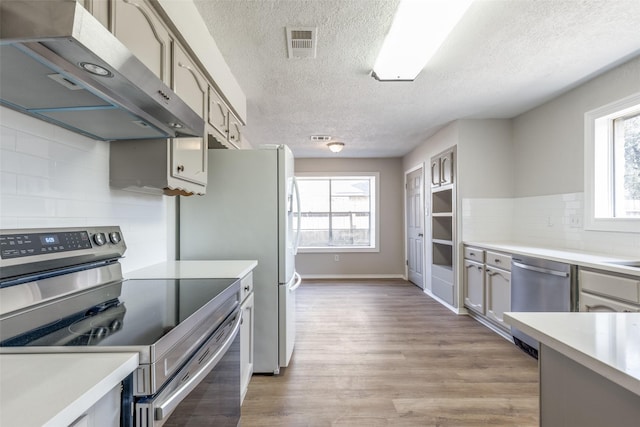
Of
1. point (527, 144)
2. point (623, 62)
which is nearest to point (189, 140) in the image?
point (623, 62)

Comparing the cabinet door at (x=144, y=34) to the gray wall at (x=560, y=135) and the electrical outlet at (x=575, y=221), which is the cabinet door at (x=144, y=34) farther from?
the electrical outlet at (x=575, y=221)

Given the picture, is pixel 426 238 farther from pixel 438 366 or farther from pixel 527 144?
pixel 438 366

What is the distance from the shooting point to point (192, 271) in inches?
67.0

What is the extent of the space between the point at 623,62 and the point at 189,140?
324 centimetres

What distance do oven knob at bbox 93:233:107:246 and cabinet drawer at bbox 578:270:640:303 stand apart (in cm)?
280

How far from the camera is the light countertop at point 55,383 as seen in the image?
0.48m

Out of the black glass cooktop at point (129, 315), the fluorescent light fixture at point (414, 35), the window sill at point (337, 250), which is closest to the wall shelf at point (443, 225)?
the window sill at point (337, 250)

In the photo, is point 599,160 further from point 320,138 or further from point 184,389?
point 184,389

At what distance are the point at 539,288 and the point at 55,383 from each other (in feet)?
9.58

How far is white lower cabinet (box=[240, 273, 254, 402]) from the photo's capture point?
179 cm

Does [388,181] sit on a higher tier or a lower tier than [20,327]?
higher

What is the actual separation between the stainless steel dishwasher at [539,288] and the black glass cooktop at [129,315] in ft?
6.84

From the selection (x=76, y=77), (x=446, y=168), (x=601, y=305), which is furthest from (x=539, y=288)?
(x=76, y=77)

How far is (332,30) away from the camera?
6.23 feet
